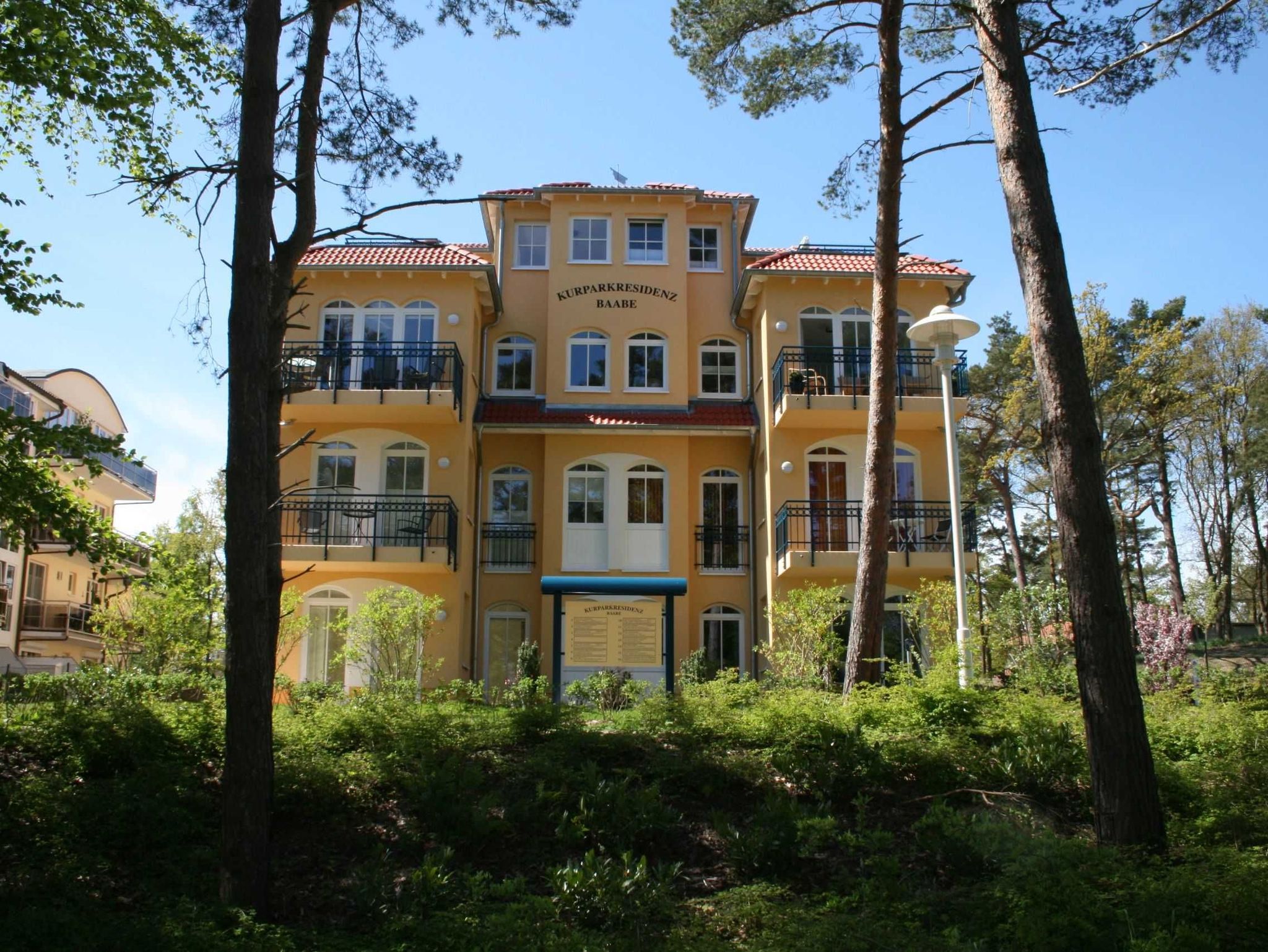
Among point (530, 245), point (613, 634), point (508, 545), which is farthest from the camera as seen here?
point (530, 245)

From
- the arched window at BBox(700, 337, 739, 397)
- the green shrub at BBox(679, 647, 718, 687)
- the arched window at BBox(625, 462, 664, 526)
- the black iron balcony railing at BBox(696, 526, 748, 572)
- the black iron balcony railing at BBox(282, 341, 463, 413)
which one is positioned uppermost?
the arched window at BBox(700, 337, 739, 397)

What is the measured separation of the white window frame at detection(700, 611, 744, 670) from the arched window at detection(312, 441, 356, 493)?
24.0ft

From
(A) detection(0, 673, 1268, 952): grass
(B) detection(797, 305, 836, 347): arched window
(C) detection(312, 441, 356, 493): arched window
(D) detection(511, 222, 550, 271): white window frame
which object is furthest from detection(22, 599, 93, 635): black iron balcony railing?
(A) detection(0, 673, 1268, 952): grass

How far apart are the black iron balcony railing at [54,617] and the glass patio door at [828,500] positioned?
827 inches

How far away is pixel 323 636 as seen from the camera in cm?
1950

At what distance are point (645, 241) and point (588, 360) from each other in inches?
114

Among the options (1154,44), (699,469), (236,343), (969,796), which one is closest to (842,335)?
(699,469)

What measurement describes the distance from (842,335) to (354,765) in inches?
587

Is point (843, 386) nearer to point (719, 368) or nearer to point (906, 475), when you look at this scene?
point (906, 475)

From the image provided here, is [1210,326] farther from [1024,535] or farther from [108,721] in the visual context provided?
[108,721]

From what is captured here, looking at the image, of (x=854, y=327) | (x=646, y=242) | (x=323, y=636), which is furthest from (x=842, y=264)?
(x=323, y=636)

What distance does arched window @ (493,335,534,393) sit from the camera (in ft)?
74.0

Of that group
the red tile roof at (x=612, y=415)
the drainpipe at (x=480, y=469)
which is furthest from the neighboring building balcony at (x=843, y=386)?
the drainpipe at (x=480, y=469)

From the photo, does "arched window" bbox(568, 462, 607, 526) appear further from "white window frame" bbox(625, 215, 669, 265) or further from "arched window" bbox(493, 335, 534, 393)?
"white window frame" bbox(625, 215, 669, 265)
